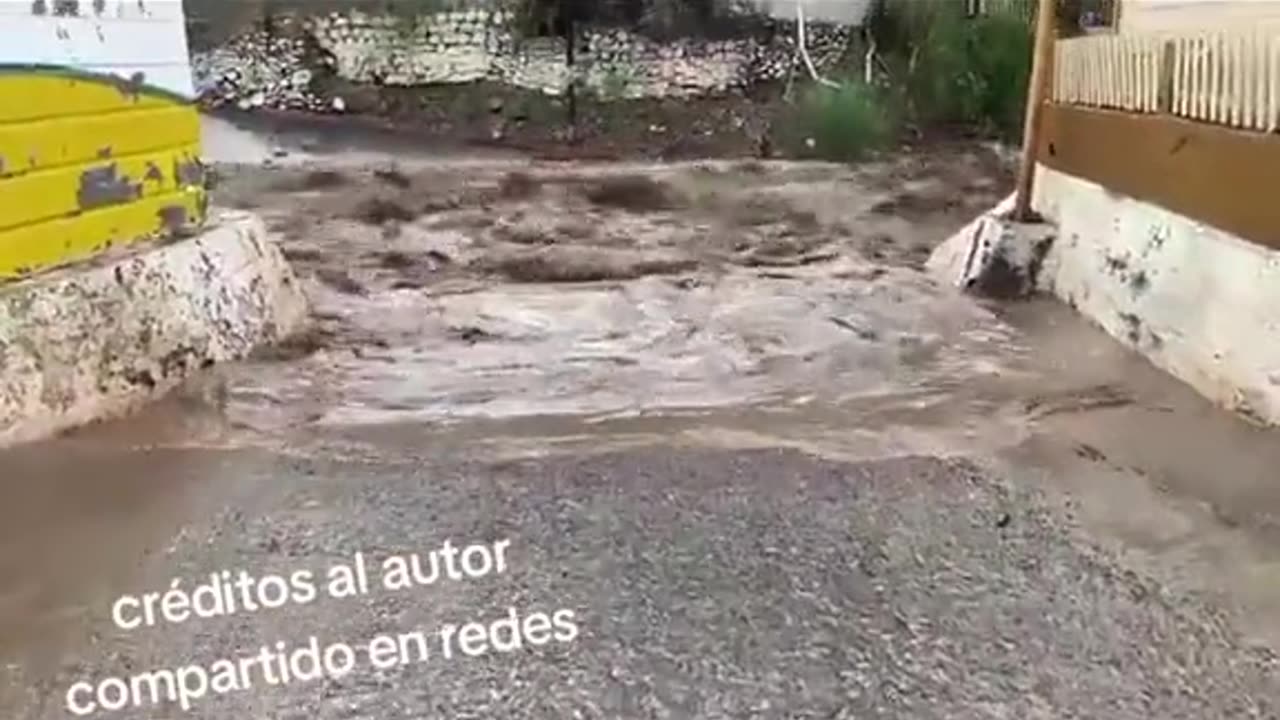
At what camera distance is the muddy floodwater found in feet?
8.54

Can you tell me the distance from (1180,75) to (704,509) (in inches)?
102

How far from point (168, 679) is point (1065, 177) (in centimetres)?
459

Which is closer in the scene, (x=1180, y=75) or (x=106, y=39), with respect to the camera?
(x=106, y=39)

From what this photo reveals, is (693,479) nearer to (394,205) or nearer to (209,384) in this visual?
(209,384)

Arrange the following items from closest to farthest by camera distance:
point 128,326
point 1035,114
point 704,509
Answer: point 704,509
point 128,326
point 1035,114

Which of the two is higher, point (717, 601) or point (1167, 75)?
point (1167, 75)

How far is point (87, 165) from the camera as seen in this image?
4.53 metres

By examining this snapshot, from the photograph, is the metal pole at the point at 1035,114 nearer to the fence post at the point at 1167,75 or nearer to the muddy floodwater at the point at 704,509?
the muddy floodwater at the point at 704,509

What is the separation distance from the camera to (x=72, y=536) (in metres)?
3.30

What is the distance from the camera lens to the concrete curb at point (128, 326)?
3980 mm

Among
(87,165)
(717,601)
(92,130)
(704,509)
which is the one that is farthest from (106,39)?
(717,601)

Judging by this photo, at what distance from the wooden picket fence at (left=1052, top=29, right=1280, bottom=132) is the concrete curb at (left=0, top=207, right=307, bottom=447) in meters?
3.14

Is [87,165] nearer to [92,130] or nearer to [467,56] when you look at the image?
[92,130]

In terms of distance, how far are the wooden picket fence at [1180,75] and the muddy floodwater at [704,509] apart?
2.72 ft
